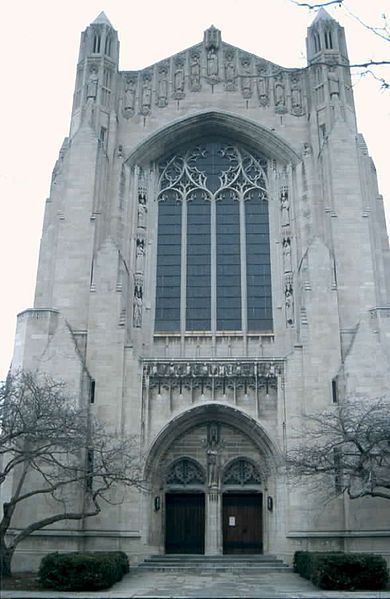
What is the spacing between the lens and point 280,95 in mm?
30578

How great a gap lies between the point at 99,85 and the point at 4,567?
21.8 metres

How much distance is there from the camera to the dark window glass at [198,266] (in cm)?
2714

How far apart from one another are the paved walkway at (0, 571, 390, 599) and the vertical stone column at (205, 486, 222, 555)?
281 centimetres

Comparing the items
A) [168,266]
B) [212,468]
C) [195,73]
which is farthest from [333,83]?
[212,468]

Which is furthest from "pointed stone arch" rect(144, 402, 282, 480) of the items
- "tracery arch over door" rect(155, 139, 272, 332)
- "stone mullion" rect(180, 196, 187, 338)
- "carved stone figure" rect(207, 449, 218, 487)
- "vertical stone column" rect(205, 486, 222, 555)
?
"tracery arch over door" rect(155, 139, 272, 332)

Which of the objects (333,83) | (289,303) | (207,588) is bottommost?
(207,588)

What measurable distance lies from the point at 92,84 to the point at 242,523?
69.2 feet

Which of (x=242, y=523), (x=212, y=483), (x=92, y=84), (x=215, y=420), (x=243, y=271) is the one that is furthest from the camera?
(x=92, y=84)

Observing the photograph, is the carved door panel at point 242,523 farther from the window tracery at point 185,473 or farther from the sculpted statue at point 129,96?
the sculpted statue at point 129,96

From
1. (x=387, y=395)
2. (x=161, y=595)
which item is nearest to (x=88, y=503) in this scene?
(x=161, y=595)

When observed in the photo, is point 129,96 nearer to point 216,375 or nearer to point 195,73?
point 195,73

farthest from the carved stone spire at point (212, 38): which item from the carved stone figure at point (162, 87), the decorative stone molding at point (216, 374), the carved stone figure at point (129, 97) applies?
the decorative stone molding at point (216, 374)

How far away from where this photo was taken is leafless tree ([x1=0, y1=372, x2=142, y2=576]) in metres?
18.5

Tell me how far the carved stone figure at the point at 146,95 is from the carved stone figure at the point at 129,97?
1.65 ft
